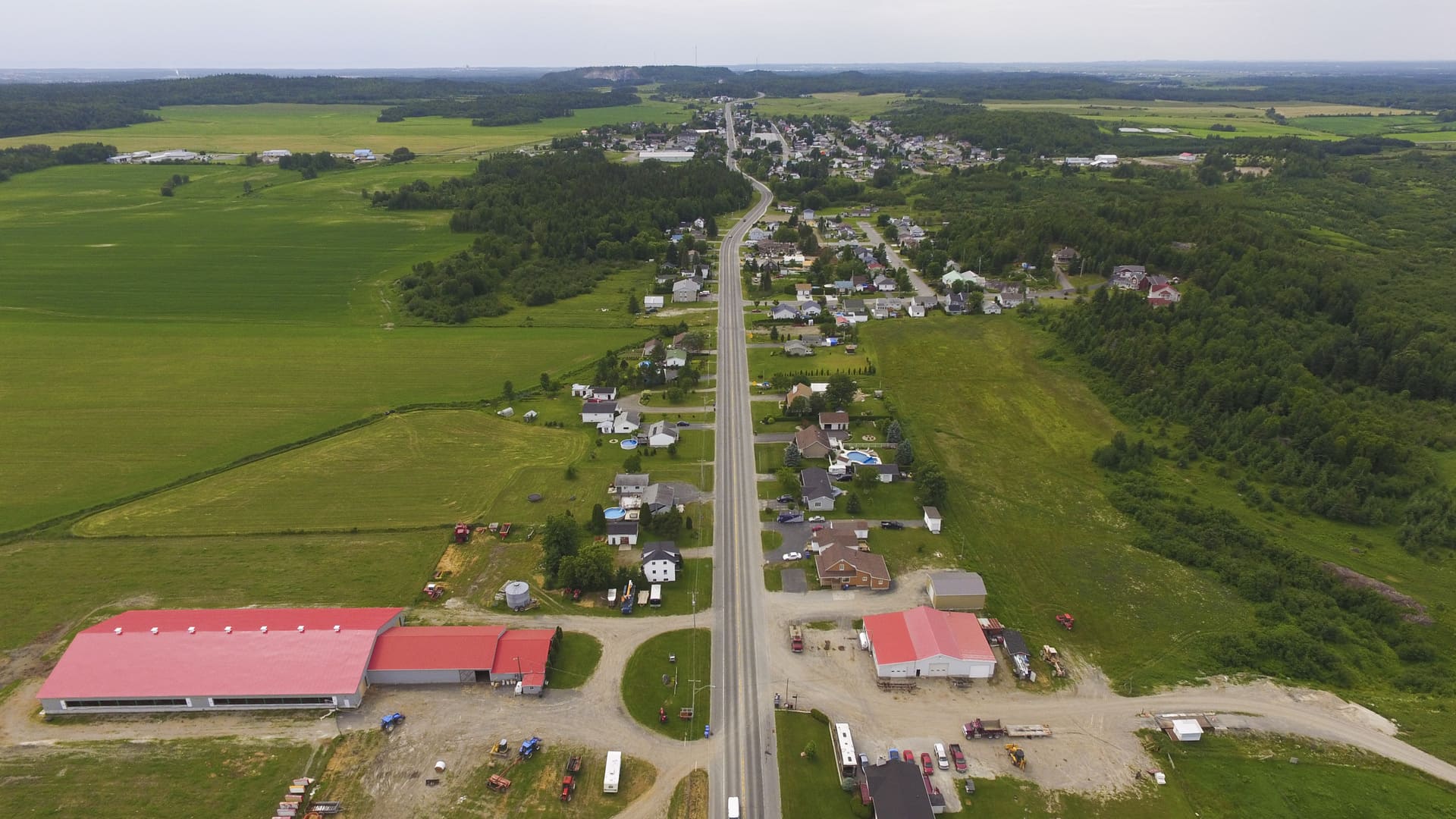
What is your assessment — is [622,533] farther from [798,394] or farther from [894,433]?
[894,433]

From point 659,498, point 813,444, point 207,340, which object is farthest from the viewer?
point 207,340

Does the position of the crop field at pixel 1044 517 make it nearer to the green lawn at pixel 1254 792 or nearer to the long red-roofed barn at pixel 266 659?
the green lawn at pixel 1254 792

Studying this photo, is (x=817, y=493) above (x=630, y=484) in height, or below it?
below

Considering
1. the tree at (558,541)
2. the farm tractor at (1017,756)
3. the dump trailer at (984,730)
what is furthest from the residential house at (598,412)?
the farm tractor at (1017,756)

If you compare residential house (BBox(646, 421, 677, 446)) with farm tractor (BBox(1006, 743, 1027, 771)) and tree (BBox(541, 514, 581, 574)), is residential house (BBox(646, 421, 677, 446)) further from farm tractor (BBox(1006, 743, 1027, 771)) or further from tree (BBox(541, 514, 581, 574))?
farm tractor (BBox(1006, 743, 1027, 771))

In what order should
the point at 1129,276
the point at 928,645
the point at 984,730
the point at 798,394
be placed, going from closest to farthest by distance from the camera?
the point at 984,730 < the point at 928,645 < the point at 798,394 < the point at 1129,276

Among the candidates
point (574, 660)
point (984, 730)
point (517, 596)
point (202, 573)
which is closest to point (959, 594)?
point (984, 730)

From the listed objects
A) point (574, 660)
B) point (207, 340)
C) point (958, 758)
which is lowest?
point (958, 758)

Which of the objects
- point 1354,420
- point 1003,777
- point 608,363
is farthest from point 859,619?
point 1354,420
